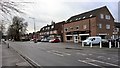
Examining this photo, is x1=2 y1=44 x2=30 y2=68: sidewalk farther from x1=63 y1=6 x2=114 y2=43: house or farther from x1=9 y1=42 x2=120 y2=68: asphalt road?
x1=63 y1=6 x2=114 y2=43: house

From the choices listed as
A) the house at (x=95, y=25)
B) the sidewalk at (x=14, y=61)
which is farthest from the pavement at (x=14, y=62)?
the house at (x=95, y=25)

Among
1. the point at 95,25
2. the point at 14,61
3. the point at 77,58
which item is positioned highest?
the point at 95,25

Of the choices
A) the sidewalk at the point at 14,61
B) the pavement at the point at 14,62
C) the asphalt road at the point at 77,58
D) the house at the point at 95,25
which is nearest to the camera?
the asphalt road at the point at 77,58

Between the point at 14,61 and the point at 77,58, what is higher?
the point at 77,58

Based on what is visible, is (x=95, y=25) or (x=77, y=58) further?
(x=95, y=25)

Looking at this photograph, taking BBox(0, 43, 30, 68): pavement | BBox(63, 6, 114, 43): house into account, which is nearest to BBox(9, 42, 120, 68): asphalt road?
BBox(0, 43, 30, 68): pavement

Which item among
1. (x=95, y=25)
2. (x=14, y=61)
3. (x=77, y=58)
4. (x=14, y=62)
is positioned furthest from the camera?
(x=95, y=25)

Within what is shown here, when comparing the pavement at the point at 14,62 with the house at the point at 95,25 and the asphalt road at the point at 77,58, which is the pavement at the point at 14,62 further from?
the house at the point at 95,25

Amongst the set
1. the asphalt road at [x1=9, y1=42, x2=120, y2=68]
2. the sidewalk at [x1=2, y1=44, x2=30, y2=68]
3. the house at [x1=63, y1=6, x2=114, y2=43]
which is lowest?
the sidewalk at [x1=2, y1=44, x2=30, y2=68]

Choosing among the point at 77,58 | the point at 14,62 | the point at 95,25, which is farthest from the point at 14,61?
the point at 95,25

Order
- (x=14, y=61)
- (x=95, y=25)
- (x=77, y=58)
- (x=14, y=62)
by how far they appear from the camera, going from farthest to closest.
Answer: (x=95, y=25), (x=77, y=58), (x=14, y=61), (x=14, y=62)

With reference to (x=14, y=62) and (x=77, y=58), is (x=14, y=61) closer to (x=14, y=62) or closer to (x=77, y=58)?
(x=14, y=62)

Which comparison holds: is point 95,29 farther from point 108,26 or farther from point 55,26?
point 55,26

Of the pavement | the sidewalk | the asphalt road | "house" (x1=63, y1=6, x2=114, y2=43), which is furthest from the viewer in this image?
"house" (x1=63, y1=6, x2=114, y2=43)
